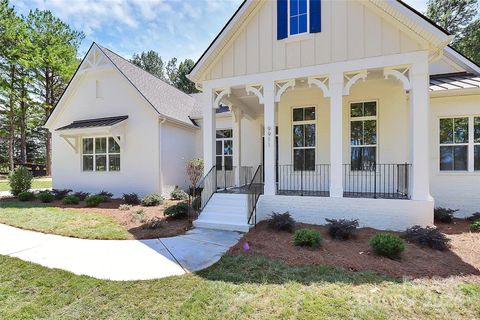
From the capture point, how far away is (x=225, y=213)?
755 centimetres

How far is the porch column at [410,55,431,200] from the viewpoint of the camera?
658 centimetres

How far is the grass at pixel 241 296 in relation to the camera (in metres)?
3.25

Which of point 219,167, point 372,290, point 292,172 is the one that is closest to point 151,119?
point 219,167

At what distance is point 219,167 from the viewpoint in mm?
14062

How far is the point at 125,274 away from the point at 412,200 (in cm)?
669

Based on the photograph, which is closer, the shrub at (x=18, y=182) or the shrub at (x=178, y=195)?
the shrub at (x=178, y=195)

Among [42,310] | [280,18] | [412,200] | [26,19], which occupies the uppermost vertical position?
[26,19]

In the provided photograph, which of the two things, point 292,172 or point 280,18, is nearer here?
point 280,18

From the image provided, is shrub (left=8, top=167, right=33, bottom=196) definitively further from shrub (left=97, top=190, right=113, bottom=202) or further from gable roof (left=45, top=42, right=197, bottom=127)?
shrub (left=97, top=190, right=113, bottom=202)

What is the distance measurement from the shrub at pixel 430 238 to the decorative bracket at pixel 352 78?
3804 millimetres

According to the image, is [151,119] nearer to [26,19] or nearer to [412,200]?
[412,200]

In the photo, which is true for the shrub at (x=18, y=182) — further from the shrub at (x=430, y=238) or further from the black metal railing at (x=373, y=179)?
the shrub at (x=430, y=238)

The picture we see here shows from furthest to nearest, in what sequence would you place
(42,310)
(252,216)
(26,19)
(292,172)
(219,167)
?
(26,19), (219,167), (292,172), (252,216), (42,310)

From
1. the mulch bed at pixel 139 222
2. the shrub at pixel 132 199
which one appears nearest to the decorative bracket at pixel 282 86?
the mulch bed at pixel 139 222
